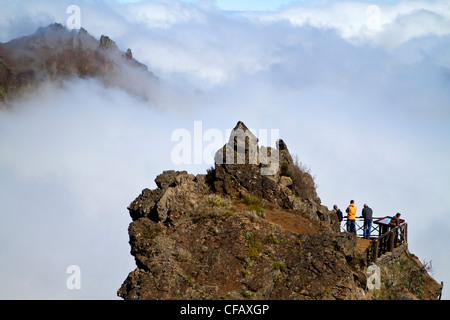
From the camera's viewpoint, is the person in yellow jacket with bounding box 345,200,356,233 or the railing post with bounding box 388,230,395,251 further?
the person in yellow jacket with bounding box 345,200,356,233

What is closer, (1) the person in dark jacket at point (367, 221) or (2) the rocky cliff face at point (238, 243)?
(2) the rocky cliff face at point (238, 243)

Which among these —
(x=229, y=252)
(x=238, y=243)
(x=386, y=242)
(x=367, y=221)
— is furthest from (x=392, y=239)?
(x=229, y=252)

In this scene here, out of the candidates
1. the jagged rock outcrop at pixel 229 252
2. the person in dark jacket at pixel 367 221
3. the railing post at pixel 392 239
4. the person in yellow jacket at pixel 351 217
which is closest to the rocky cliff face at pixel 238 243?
the jagged rock outcrop at pixel 229 252

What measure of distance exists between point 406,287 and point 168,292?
10999 mm

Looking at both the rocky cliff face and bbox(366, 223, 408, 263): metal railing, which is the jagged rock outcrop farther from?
bbox(366, 223, 408, 263): metal railing

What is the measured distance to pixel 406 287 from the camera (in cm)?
2073

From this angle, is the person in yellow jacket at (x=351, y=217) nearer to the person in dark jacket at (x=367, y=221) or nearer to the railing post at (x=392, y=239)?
the person in dark jacket at (x=367, y=221)

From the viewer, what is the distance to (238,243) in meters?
16.6

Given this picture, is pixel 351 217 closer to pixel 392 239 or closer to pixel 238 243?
pixel 392 239

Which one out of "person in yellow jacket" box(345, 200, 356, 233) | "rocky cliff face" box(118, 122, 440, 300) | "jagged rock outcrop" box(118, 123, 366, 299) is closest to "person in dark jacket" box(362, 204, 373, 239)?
"person in yellow jacket" box(345, 200, 356, 233)

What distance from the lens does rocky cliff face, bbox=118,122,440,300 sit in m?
15.0

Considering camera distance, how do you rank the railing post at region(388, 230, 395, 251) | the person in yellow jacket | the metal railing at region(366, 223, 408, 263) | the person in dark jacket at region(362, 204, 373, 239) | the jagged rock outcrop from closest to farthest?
the jagged rock outcrop < the metal railing at region(366, 223, 408, 263) < the railing post at region(388, 230, 395, 251) < the person in yellow jacket < the person in dark jacket at region(362, 204, 373, 239)

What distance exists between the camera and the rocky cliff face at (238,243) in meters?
15.0

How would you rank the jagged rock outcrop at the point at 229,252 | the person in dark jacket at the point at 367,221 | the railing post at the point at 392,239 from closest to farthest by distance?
the jagged rock outcrop at the point at 229,252 → the railing post at the point at 392,239 → the person in dark jacket at the point at 367,221
